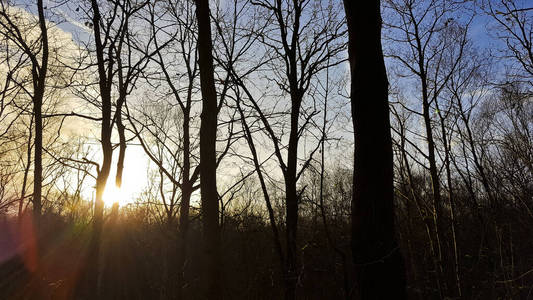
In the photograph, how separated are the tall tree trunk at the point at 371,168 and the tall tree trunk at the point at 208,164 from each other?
5.97 ft

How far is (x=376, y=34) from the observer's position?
9.88 ft

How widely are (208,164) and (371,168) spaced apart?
223 cm

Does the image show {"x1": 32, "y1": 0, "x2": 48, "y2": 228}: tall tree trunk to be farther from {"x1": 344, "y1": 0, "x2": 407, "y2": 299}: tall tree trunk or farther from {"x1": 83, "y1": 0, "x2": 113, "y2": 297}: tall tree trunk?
{"x1": 344, "y1": 0, "x2": 407, "y2": 299}: tall tree trunk

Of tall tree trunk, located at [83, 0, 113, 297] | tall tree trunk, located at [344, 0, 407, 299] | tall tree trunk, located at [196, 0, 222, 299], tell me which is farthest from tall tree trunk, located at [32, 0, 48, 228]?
tall tree trunk, located at [344, 0, 407, 299]

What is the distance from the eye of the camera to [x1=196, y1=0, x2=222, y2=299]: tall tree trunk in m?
3.86

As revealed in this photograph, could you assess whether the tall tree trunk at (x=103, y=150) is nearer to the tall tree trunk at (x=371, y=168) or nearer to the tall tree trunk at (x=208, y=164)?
the tall tree trunk at (x=208, y=164)

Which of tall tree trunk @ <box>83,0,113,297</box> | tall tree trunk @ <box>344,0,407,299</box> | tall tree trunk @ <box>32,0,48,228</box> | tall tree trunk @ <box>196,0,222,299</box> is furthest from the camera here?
tall tree trunk @ <box>32,0,48,228</box>

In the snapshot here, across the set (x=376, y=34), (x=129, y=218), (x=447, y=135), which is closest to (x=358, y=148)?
(x=376, y=34)

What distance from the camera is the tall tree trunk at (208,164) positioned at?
3.86 meters

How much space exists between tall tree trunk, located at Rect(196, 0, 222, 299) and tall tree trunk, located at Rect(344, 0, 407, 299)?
5.97ft

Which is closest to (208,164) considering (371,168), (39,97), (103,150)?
(371,168)

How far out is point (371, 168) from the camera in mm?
2754

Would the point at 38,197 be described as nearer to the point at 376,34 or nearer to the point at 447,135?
the point at 376,34

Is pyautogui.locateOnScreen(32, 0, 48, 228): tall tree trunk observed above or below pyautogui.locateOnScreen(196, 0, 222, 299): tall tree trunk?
above
